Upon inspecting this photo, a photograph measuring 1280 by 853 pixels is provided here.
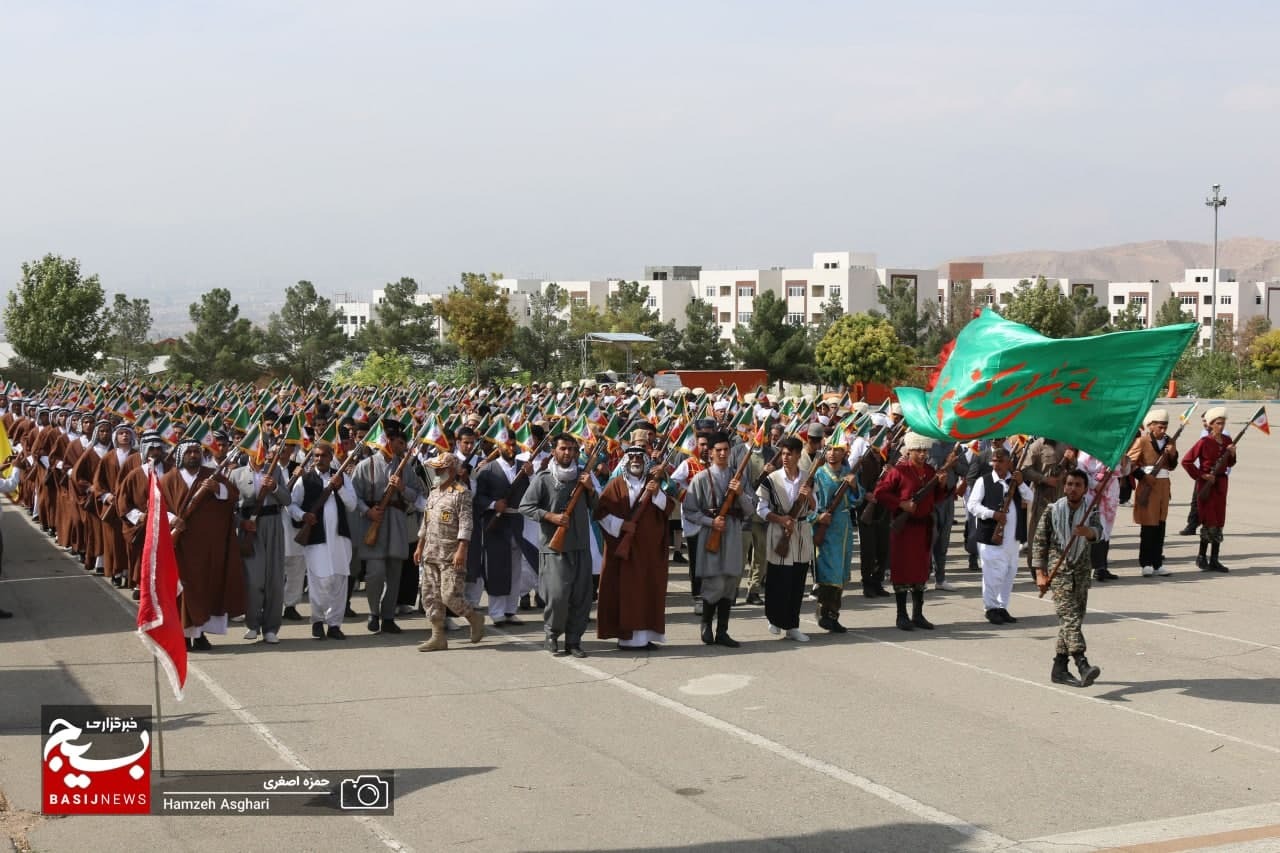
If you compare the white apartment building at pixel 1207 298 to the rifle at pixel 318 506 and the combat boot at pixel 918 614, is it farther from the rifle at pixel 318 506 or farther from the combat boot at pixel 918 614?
the rifle at pixel 318 506

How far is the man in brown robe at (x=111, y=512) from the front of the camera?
14641 mm

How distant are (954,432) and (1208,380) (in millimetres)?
51794

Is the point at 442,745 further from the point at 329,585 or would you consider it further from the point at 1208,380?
the point at 1208,380

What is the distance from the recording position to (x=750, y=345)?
64562 mm

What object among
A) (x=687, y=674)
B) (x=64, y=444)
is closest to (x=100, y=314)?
(x=64, y=444)

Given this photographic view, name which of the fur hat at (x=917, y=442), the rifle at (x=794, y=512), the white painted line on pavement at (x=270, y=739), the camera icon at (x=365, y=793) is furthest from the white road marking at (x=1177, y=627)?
the white painted line on pavement at (x=270, y=739)

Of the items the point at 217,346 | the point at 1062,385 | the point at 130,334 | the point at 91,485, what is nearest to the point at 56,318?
the point at 217,346

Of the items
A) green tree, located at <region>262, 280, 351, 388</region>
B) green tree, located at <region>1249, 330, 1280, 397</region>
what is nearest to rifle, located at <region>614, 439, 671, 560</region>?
green tree, located at <region>262, 280, 351, 388</region>

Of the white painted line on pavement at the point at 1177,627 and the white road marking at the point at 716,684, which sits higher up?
the white painted line on pavement at the point at 1177,627

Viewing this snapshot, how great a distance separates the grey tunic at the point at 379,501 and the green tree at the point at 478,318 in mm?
36988

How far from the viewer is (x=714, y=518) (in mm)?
12000

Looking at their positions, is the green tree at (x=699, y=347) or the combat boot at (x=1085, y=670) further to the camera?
the green tree at (x=699, y=347)

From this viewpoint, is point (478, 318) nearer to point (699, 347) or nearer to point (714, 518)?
point (699, 347)

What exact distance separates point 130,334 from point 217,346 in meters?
15.8
